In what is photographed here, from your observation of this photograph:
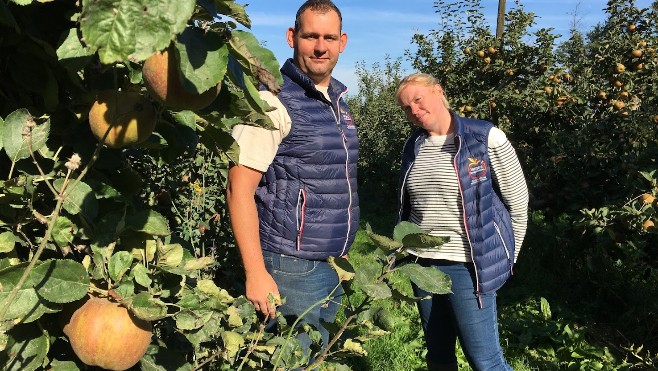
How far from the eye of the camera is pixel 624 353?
3.43m

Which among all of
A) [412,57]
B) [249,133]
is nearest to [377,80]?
[412,57]

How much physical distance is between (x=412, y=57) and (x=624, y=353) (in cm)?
536

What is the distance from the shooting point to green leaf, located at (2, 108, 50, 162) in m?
0.76

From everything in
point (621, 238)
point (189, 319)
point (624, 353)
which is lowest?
point (624, 353)

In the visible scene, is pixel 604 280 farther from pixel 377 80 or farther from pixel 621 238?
pixel 377 80

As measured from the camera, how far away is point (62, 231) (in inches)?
31.1

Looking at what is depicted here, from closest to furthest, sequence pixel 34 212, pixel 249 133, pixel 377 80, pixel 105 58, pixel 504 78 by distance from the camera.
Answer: pixel 105 58, pixel 34 212, pixel 249 133, pixel 504 78, pixel 377 80

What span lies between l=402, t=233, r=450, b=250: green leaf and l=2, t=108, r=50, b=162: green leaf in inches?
22.7

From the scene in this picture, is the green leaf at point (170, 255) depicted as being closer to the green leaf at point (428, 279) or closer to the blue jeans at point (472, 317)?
the green leaf at point (428, 279)

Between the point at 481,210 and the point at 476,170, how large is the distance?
16 cm

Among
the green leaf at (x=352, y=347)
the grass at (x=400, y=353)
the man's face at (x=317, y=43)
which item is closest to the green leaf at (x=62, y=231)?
the green leaf at (x=352, y=347)

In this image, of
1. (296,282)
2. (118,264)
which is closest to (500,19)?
(296,282)

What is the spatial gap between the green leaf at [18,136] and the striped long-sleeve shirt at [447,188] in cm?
168

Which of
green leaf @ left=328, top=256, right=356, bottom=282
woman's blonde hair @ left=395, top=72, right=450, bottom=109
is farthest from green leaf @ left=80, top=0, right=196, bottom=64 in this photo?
woman's blonde hair @ left=395, top=72, right=450, bottom=109
